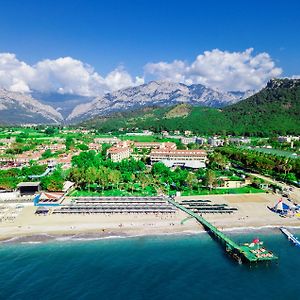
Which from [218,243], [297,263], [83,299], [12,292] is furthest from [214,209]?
[12,292]

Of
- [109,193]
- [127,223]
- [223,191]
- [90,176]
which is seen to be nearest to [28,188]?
[90,176]

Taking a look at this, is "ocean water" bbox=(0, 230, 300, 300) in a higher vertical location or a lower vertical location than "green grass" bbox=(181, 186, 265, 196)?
lower

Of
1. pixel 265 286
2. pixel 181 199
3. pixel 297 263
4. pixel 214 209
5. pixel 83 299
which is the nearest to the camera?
pixel 83 299

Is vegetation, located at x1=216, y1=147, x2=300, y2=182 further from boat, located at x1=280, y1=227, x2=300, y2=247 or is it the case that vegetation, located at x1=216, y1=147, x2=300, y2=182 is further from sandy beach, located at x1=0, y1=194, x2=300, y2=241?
boat, located at x1=280, y1=227, x2=300, y2=247

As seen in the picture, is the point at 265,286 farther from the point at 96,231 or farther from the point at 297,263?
the point at 96,231

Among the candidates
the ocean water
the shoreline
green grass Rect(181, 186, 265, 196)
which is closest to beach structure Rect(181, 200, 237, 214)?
green grass Rect(181, 186, 265, 196)
